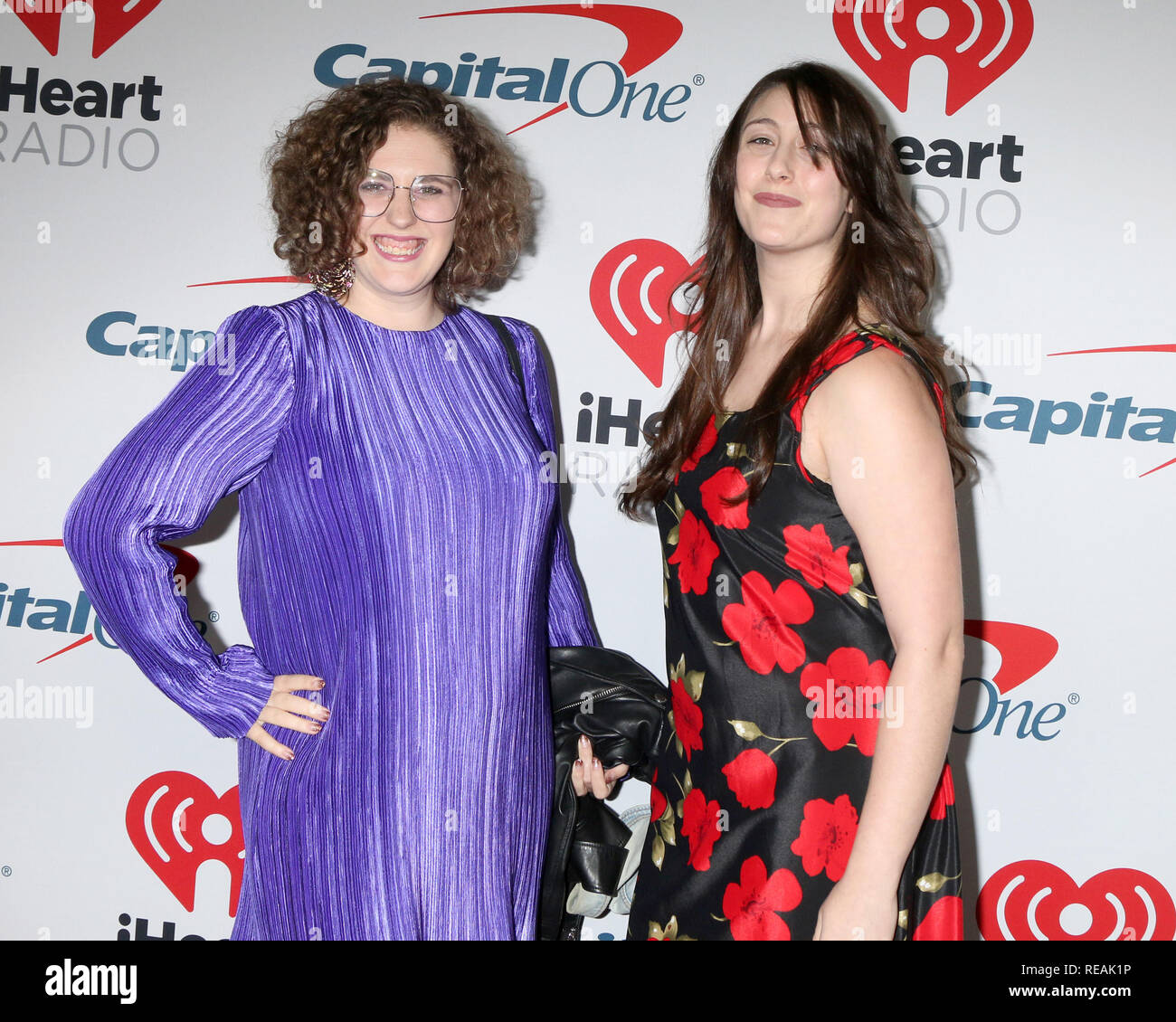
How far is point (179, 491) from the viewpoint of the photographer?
1.69 m

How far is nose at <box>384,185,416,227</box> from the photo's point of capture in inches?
69.3

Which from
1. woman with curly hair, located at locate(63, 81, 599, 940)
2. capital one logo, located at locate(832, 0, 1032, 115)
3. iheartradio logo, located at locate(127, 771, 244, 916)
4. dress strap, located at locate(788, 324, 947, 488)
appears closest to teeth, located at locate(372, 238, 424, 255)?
woman with curly hair, located at locate(63, 81, 599, 940)

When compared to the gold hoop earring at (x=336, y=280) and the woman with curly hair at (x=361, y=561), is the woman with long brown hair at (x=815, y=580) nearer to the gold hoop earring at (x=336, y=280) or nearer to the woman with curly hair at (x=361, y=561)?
the woman with curly hair at (x=361, y=561)

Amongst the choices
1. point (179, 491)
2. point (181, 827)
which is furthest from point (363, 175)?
point (181, 827)

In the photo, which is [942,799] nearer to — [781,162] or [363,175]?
[781,162]

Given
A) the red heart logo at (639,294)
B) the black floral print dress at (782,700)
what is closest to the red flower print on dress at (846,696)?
the black floral print dress at (782,700)

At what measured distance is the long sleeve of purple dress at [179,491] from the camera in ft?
5.47

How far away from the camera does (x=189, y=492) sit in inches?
66.4

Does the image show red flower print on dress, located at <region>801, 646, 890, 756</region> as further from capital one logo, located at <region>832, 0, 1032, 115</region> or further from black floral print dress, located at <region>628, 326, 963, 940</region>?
capital one logo, located at <region>832, 0, 1032, 115</region>

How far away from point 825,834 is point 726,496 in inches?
20.5

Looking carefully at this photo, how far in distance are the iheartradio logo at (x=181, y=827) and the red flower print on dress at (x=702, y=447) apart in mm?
1475
